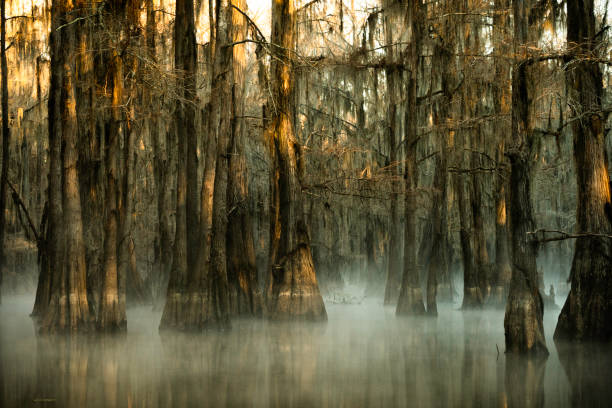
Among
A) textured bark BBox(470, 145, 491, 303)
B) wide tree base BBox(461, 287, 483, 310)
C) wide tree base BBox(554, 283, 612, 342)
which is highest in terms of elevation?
textured bark BBox(470, 145, 491, 303)

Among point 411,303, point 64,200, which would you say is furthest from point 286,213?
point 64,200

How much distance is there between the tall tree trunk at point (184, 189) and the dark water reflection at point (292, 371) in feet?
2.82

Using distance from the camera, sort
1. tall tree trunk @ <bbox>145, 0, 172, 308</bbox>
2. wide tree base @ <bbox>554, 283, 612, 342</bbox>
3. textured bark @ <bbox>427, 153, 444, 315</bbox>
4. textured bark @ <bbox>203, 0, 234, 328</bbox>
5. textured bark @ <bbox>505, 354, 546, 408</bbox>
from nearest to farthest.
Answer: textured bark @ <bbox>505, 354, 546, 408</bbox>, wide tree base @ <bbox>554, 283, 612, 342</bbox>, textured bark @ <bbox>203, 0, 234, 328</bbox>, textured bark @ <bbox>427, 153, 444, 315</bbox>, tall tree trunk @ <bbox>145, 0, 172, 308</bbox>

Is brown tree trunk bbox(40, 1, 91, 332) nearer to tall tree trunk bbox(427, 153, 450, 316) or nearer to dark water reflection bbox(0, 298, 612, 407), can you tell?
dark water reflection bbox(0, 298, 612, 407)

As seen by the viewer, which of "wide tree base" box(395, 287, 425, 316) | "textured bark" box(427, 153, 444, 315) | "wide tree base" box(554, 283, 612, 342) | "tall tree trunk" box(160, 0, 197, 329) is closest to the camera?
"wide tree base" box(554, 283, 612, 342)

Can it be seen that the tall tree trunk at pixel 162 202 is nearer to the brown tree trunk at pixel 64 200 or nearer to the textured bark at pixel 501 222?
the brown tree trunk at pixel 64 200

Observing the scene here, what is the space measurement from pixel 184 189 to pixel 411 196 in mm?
6968

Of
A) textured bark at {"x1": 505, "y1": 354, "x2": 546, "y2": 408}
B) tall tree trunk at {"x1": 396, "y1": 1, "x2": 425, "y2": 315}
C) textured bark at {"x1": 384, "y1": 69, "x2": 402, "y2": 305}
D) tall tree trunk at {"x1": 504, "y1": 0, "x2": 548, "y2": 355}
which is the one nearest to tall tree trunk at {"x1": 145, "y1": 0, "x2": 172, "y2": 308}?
textured bark at {"x1": 384, "y1": 69, "x2": 402, "y2": 305}

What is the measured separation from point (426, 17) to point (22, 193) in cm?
1589

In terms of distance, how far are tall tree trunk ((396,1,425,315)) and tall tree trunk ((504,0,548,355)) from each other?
866cm

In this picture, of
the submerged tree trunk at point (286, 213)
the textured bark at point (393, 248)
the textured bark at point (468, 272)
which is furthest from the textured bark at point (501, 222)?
the submerged tree trunk at point (286, 213)

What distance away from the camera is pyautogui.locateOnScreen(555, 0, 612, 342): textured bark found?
1440 cm

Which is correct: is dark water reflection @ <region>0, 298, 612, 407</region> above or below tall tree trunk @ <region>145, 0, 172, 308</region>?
below

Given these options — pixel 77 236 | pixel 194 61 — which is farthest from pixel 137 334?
pixel 194 61
